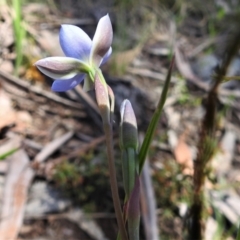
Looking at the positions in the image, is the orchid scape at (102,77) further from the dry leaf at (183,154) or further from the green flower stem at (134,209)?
the dry leaf at (183,154)

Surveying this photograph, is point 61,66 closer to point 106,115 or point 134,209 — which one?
point 106,115

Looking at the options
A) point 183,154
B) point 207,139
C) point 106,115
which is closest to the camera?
point 106,115

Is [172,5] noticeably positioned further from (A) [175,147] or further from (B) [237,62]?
(A) [175,147]

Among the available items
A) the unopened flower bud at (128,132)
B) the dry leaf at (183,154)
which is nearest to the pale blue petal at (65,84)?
the unopened flower bud at (128,132)

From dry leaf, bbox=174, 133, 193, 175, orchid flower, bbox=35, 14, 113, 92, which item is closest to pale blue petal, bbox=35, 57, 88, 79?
orchid flower, bbox=35, 14, 113, 92

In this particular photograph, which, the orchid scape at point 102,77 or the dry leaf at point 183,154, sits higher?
the orchid scape at point 102,77

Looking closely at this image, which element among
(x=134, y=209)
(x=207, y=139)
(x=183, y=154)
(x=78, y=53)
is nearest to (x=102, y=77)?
(x=78, y=53)

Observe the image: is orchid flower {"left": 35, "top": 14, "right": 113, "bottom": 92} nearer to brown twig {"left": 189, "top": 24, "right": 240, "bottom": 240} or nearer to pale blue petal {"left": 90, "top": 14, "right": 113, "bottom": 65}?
pale blue petal {"left": 90, "top": 14, "right": 113, "bottom": 65}
